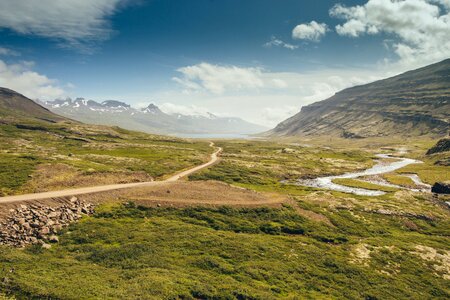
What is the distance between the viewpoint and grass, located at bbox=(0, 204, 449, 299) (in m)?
34.1

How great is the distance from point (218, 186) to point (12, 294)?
5523cm

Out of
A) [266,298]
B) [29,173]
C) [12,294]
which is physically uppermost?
[29,173]

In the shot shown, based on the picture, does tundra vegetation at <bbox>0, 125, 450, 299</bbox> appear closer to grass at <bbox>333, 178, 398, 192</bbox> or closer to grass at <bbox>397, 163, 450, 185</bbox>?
grass at <bbox>333, 178, 398, 192</bbox>

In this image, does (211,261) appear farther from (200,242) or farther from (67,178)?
(67,178)

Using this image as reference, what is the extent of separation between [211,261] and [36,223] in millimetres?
28665

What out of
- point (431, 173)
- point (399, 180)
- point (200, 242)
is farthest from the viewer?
point (431, 173)

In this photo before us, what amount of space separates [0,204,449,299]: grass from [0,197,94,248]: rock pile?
213cm

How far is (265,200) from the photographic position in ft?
238

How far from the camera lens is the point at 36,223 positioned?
4519cm

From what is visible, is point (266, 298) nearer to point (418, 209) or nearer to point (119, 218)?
point (119, 218)

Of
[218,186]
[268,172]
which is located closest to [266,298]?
[218,186]

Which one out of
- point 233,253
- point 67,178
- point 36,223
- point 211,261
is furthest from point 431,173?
point 36,223

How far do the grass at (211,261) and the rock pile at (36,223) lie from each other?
7.00ft

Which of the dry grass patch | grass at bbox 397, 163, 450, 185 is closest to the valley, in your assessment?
the dry grass patch
